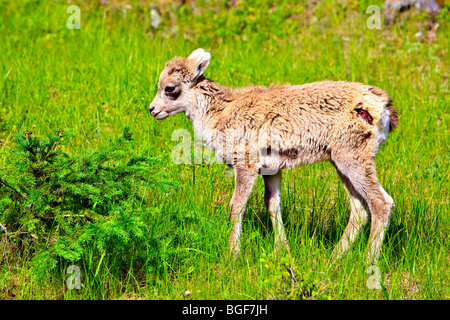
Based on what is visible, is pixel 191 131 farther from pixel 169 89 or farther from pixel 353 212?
pixel 353 212

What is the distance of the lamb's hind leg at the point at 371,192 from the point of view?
19.1 feet

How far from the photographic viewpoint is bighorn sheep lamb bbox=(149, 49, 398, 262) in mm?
A: 5809

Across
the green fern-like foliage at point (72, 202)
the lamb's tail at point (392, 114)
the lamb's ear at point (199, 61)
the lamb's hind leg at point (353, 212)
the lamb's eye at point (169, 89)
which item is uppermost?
the lamb's ear at point (199, 61)

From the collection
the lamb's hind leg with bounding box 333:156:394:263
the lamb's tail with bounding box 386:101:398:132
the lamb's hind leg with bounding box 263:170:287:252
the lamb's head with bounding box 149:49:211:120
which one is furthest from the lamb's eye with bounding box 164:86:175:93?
the lamb's tail with bounding box 386:101:398:132

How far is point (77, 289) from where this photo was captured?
17.5ft

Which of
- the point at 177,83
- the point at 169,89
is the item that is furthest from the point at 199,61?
the point at 169,89

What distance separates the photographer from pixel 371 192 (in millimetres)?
5906

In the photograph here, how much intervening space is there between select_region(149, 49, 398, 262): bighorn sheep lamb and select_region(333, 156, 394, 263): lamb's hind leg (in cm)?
1

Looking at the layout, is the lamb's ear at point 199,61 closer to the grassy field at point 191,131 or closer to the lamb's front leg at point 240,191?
the lamb's front leg at point 240,191

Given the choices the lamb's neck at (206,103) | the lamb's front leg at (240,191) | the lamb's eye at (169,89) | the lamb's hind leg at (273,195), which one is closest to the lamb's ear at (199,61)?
the lamb's neck at (206,103)

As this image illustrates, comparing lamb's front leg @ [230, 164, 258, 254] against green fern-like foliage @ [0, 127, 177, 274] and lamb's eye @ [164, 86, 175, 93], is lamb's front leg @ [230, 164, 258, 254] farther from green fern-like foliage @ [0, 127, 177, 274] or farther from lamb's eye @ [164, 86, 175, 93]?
lamb's eye @ [164, 86, 175, 93]

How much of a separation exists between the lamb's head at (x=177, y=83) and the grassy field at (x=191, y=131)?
99 centimetres

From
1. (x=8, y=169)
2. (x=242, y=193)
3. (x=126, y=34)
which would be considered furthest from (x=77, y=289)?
(x=126, y=34)

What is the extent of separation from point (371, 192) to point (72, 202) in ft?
10.4
